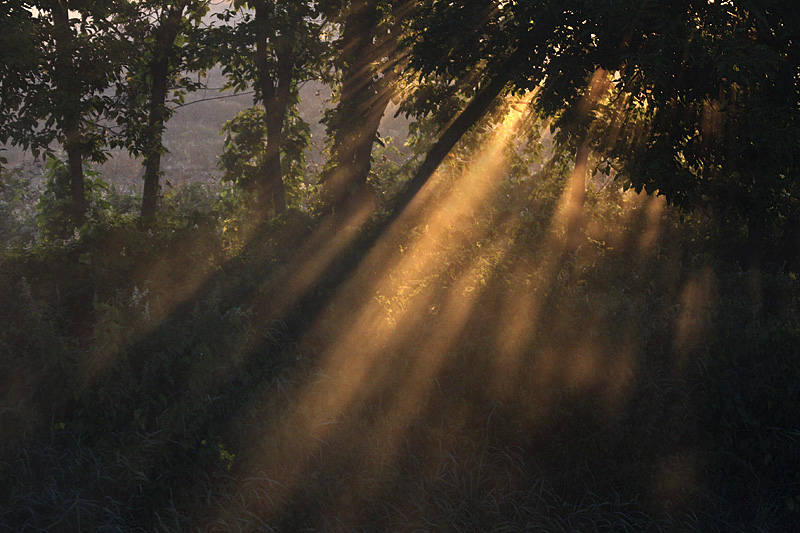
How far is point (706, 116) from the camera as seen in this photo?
27.1ft

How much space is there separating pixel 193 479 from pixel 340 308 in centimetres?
301

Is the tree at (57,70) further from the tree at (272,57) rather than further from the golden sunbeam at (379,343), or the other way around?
the golden sunbeam at (379,343)

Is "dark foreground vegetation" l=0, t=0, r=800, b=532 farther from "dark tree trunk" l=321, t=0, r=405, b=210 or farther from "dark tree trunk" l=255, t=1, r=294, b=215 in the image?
"dark tree trunk" l=255, t=1, r=294, b=215

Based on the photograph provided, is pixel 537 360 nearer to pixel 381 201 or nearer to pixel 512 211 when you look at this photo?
pixel 512 211

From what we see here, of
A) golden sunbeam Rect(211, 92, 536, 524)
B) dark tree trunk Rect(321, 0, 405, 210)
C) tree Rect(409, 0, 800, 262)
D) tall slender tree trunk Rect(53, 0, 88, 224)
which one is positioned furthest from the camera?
dark tree trunk Rect(321, 0, 405, 210)

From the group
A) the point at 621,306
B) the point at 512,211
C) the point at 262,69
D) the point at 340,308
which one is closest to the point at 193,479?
the point at 340,308

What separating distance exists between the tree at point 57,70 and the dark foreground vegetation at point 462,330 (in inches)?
2.6

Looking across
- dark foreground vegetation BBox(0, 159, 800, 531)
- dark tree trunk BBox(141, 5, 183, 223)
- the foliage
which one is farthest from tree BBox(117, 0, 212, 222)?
dark foreground vegetation BBox(0, 159, 800, 531)

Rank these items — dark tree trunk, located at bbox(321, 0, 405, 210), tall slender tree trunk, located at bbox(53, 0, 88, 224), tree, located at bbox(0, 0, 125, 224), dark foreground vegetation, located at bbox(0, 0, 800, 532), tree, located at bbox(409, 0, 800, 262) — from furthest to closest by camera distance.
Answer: dark tree trunk, located at bbox(321, 0, 405, 210)
tall slender tree trunk, located at bbox(53, 0, 88, 224)
tree, located at bbox(0, 0, 125, 224)
tree, located at bbox(409, 0, 800, 262)
dark foreground vegetation, located at bbox(0, 0, 800, 532)

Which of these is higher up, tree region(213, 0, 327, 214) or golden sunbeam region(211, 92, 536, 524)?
tree region(213, 0, 327, 214)

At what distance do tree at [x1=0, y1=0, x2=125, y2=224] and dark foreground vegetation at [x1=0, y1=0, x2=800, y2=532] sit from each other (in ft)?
0.22

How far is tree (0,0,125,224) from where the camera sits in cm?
1011

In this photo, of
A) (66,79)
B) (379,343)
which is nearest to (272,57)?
(66,79)

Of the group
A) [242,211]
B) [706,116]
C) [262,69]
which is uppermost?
[706,116]
